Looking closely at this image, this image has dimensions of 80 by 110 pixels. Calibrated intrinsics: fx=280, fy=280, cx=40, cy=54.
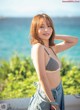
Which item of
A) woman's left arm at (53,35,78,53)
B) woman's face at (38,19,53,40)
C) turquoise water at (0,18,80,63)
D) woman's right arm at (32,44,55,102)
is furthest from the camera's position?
turquoise water at (0,18,80,63)

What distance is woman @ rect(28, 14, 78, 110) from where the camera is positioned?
1.97 meters

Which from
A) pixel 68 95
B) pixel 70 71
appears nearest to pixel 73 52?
pixel 70 71

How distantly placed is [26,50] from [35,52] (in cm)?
65

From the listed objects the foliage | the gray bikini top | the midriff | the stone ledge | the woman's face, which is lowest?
the stone ledge

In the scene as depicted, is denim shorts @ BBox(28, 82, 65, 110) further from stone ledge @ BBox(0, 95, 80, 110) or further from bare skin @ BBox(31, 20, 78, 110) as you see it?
stone ledge @ BBox(0, 95, 80, 110)

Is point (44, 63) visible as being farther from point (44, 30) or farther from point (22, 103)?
point (22, 103)

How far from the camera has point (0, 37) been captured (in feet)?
8.41

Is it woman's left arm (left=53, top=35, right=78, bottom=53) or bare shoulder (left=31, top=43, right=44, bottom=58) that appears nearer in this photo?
bare shoulder (left=31, top=43, right=44, bottom=58)

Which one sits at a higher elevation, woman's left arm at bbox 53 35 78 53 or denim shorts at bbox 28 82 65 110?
woman's left arm at bbox 53 35 78 53

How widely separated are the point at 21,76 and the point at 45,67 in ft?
2.23

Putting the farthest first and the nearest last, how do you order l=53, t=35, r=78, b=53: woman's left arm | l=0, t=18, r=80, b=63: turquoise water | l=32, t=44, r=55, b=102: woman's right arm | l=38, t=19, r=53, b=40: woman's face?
l=0, t=18, r=80, b=63: turquoise water, l=53, t=35, r=78, b=53: woman's left arm, l=38, t=19, r=53, b=40: woman's face, l=32, t=44, r=55, b=102: woman's right arm

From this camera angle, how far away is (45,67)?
203 cm

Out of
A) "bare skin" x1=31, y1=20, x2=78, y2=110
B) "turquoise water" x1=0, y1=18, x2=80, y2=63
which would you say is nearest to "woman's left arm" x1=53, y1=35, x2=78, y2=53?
"bare skin" x1=31, y1=20, x2=78, y2=110

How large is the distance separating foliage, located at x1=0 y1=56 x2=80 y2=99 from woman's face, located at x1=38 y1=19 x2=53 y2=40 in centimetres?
56
